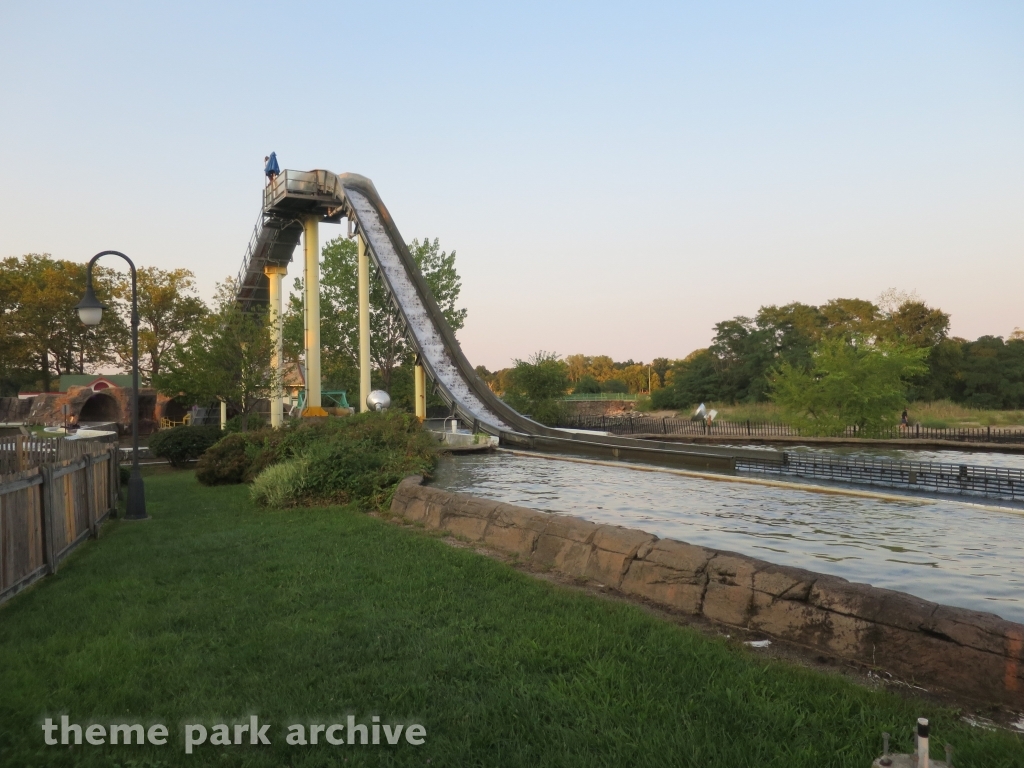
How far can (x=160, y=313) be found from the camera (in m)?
62.2

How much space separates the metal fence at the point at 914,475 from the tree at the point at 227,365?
1694cm

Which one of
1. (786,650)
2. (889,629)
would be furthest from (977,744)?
(786,650)

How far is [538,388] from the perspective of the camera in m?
43.2

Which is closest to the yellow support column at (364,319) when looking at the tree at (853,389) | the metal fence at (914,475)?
the tree at (853,389)

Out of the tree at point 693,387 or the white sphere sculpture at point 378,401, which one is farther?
the tree at point 693,387

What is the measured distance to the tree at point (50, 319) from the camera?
6009 cm

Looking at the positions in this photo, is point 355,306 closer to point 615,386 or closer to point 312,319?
point 312,319

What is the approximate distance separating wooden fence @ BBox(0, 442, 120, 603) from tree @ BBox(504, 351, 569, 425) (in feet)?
105

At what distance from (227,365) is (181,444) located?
3456 millimetres

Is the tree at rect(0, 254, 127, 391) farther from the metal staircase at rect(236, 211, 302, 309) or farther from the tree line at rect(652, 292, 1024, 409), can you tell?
the tree line at rect(652, 292, 1024, 409)

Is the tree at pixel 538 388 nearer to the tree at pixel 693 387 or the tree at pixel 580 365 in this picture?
the tree at pixel 693 387

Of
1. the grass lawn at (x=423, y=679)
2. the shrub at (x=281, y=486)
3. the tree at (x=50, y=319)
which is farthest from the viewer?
the tree at (x=50, y=319)

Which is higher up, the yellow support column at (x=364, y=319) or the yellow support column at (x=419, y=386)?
the yellow support column at (x=364, y=319)

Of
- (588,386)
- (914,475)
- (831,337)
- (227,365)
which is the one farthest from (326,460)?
(588,386)
